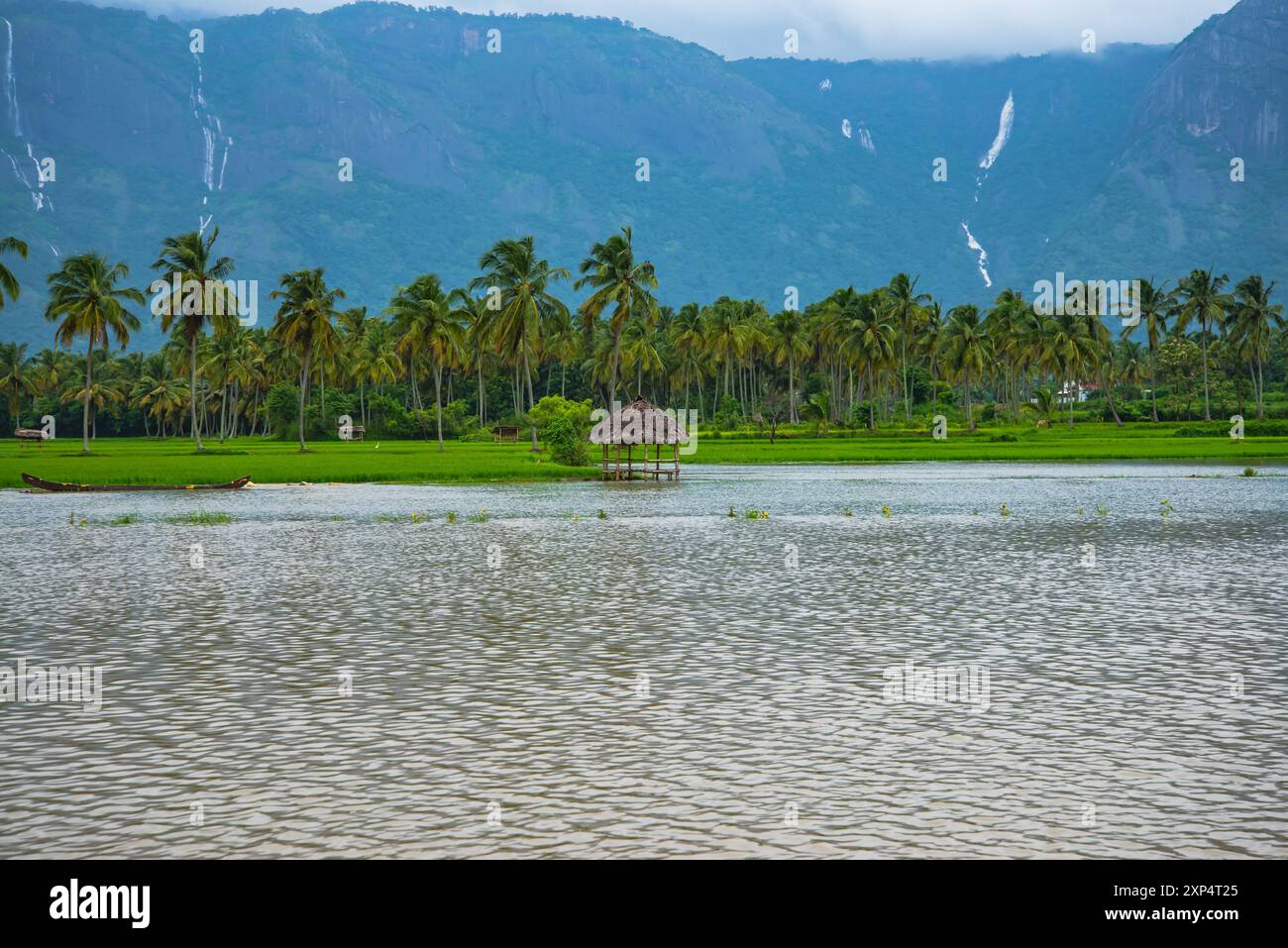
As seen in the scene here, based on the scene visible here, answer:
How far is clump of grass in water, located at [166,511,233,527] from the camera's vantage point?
31.6m

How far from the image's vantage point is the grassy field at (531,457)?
182 ft

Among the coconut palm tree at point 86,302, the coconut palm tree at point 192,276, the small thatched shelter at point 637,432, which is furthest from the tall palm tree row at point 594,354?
the small thatched shelter at point 637,432

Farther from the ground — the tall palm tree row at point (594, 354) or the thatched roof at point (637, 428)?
the tall palm tree row at point (594, 354)

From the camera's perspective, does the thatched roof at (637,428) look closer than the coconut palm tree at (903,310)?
Yes

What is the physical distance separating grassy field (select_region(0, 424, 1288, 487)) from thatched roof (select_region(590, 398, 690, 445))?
8.46 ft

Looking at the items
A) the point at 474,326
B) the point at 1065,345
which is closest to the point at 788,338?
the point at 1065,345

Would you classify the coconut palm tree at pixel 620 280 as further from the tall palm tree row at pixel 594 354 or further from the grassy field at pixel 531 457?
the grassy field at pixel 531 457

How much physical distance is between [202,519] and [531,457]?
130 ft

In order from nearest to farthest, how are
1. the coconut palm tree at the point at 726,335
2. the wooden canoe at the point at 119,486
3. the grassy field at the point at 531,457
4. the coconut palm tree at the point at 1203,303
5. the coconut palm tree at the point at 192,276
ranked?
the wooden canoe at the point at 119,486 < the grassy field at the point at 531,457 < the coconut palm tree at the point at 192,276 < the coconut palm tree at the point at 726,335 < the coconut palm tree at the point at 1203,303

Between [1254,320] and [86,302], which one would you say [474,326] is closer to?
[86,302]

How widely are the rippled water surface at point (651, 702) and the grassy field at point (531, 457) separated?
30.4m

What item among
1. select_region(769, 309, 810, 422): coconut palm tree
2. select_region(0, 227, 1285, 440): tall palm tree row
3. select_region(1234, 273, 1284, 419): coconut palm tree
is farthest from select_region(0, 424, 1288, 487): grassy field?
select_region(769, 309, 810, 422): coconut palm tree
